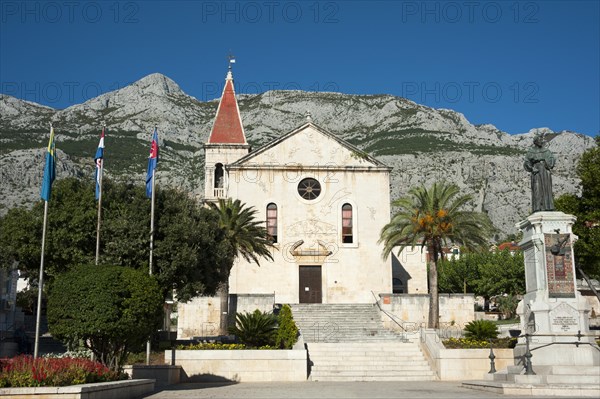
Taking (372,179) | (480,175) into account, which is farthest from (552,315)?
(480,175)

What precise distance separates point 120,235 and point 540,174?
14522 millimetres

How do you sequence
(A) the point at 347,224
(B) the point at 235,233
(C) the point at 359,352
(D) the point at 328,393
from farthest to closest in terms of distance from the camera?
(A) the point at 347,224, (B) the point at 235,233, (C) the point at 359,352, (D) the point at 328,393

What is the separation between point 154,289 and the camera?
1673cm

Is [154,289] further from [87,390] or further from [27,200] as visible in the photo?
[27,200]

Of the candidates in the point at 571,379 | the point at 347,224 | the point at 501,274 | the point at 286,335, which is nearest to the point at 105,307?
the point at 286,335

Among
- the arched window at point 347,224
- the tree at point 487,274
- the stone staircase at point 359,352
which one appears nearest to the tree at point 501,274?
the tree at point 487,274

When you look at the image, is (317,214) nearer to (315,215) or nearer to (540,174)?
(315,215)

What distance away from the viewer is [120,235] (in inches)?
846

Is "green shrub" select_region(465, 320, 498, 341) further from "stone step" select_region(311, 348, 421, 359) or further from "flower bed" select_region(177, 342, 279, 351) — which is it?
"flower bed" select_region(177, 342, 279, 351)

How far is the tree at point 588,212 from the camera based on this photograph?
93.5ft

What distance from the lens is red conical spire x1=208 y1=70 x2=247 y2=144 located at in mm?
44812

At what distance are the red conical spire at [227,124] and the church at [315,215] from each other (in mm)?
5756

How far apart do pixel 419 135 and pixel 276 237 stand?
9458 cm

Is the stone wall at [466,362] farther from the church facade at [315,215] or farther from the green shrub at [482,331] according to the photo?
the church facade at [315,215]
